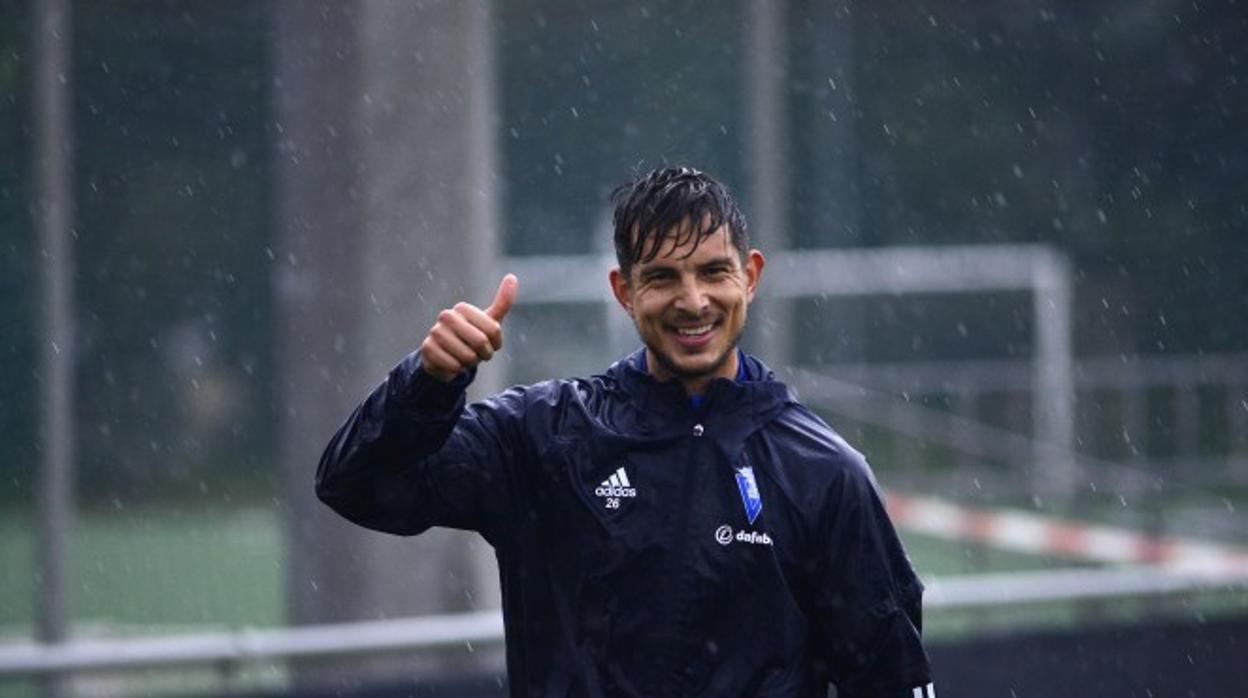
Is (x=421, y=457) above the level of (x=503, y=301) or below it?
below

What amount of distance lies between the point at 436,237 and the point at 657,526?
4492 millimetres

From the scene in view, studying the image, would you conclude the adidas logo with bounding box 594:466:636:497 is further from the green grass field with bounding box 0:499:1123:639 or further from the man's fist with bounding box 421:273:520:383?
the green grass field with bounding box 0:499:1123:639

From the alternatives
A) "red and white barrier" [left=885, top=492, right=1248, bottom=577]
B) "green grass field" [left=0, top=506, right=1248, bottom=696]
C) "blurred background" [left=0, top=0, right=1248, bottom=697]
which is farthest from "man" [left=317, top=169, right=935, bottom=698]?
"red and white barrier" [left=885, top=492, right=1248, bottom=577]

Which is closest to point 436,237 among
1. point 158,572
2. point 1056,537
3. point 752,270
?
point 158,572

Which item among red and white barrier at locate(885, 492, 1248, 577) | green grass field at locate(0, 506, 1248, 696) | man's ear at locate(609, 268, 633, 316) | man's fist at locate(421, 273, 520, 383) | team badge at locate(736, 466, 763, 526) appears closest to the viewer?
man's fist at locate(421, 273, 520, 383)

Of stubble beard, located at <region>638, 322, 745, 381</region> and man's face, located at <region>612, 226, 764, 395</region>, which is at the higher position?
man's face, located at <region>612, 226, 764, 395</region>

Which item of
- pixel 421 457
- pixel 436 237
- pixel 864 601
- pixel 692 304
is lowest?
pixel 864 601

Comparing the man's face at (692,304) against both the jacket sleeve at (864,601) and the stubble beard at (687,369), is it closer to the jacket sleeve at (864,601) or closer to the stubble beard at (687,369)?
the stubble beard at (687,369)

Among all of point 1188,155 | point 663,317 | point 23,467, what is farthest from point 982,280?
point 663,317

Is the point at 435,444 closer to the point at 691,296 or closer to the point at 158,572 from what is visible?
the point at 691,296

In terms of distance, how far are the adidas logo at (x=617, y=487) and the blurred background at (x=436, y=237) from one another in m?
2.73

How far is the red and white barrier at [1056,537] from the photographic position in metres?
15.7

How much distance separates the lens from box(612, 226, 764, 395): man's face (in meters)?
3.80

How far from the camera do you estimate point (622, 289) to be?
12.9 ft
